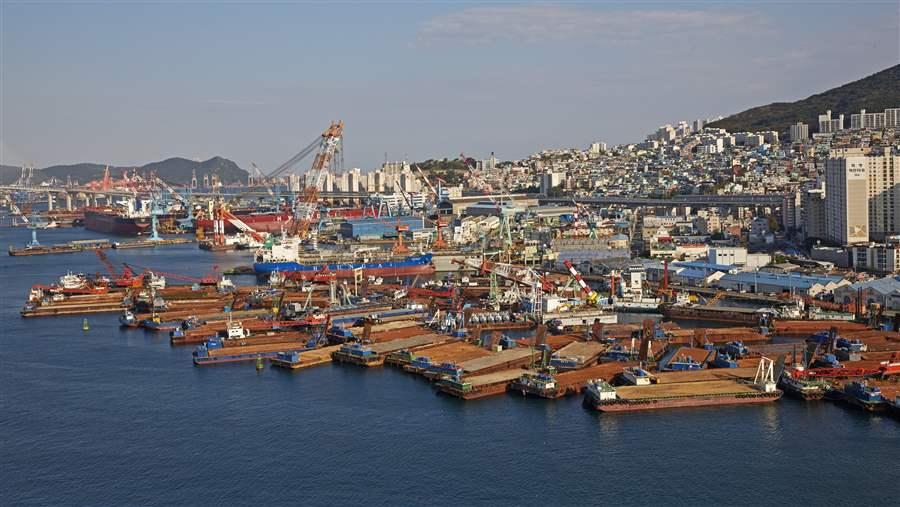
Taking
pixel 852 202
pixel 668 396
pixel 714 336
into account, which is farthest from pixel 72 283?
pixel 852 202

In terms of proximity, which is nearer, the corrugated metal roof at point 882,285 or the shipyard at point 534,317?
the shipyard at point 534,317

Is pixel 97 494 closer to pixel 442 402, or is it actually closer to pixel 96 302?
pixel 442 402

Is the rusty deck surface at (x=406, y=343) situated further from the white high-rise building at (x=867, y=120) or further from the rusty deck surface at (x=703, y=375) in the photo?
the white high-rise building at (x=867, y=120)

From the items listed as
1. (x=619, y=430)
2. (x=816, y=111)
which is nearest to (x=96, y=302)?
(x=619, y=430)

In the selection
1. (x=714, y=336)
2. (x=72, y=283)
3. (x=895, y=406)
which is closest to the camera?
(x=895, y=406)

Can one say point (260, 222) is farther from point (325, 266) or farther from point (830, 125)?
point (830, 125)

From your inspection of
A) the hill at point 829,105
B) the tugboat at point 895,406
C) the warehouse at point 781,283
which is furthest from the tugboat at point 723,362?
the hill at point 829,105
